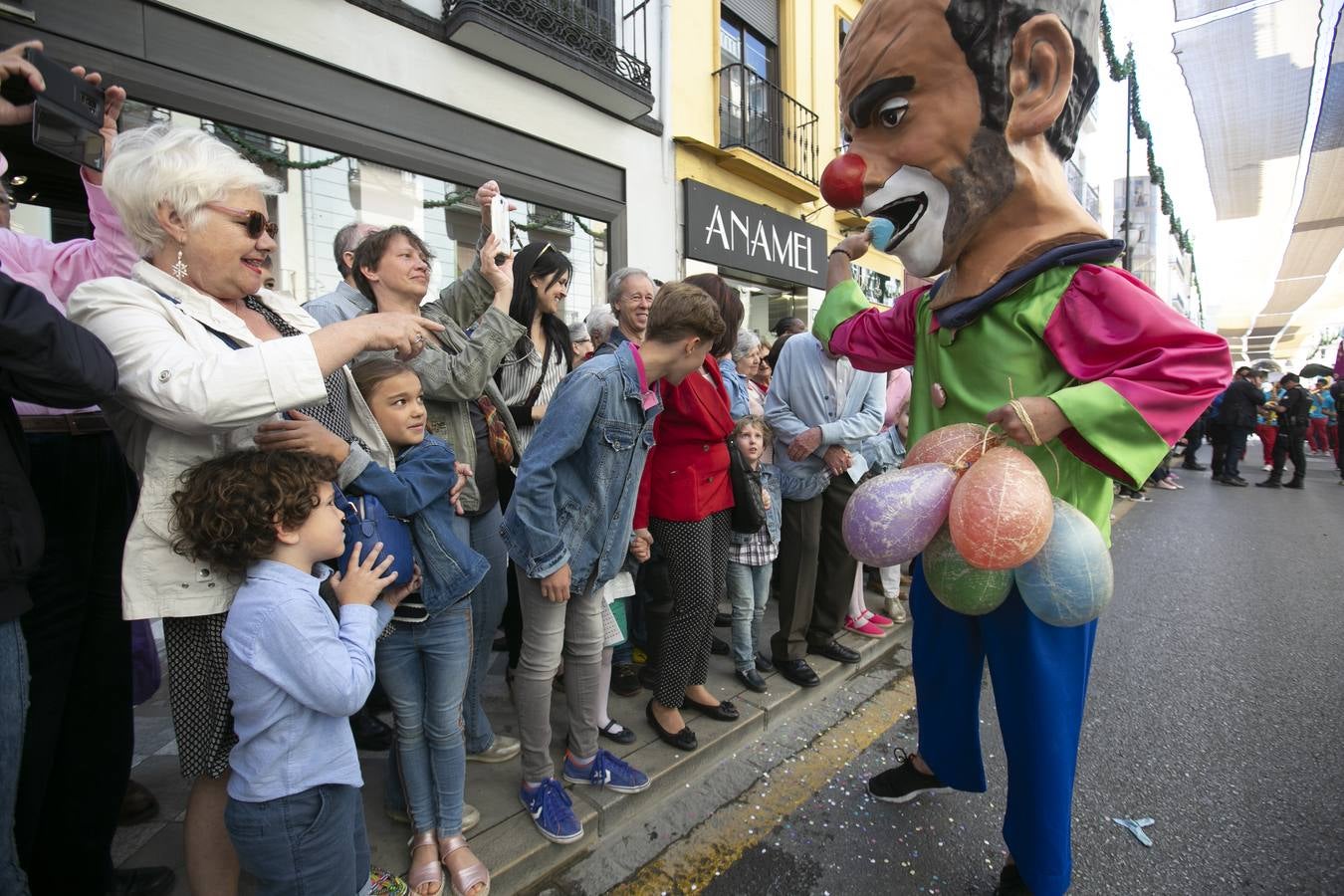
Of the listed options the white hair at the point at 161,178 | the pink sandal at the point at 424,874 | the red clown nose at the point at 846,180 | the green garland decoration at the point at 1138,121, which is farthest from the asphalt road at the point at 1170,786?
the green garland decoration at the point at 1138,121

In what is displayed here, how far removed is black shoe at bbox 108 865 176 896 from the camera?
1660mm

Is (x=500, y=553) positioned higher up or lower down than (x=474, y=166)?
lower down

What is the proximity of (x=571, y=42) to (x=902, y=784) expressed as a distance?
5.90 meters

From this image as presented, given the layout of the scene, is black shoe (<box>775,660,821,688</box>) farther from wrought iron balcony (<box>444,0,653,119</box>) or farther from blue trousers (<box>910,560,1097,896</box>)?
wrought iron balcony (<box>444,0,653,119</box>)

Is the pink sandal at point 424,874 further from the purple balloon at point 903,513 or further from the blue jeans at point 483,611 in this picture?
the purple balloon at point 903,513

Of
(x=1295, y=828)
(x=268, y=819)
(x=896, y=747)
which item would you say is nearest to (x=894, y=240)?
(x=268, y=819)

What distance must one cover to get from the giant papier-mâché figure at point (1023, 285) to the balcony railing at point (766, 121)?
19.9 ft

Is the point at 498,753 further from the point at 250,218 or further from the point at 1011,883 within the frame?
the point at 250,218

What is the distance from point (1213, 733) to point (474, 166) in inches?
223

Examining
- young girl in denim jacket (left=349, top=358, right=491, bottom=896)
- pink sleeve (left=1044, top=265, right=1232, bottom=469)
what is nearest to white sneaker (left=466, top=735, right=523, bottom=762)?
young girl in denim jacket (left=349, top=358, right=491, bottom=896)

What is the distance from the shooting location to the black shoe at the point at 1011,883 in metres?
1.72

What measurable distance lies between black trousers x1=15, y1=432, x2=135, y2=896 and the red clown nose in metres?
1.96

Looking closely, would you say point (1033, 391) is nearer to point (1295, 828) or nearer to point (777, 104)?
point (1295, 828)

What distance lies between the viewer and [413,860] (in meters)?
1.77
